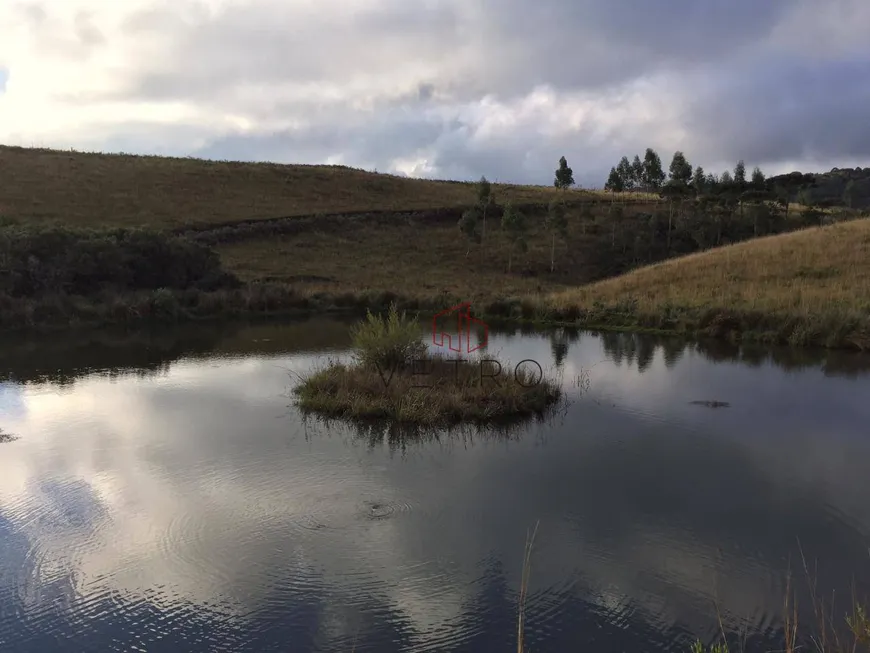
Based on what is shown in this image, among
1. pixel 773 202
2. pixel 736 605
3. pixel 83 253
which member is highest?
pixel 773 202

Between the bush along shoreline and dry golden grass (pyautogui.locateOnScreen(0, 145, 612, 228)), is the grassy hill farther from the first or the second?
the bush along shoreline

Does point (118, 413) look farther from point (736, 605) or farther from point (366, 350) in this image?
point (736, 605)

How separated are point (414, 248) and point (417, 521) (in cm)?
4218

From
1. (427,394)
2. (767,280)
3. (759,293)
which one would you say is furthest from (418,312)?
(767,280)

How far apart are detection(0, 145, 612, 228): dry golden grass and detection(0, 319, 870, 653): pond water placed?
1312 inches

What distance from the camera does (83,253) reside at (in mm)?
27875

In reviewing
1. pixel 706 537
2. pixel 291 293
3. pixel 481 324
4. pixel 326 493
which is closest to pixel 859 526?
pixel 706 537

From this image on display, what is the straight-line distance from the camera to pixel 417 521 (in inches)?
338

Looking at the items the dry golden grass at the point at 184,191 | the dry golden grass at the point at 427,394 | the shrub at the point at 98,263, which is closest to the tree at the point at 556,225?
the dry golden grass at the point at 184,191

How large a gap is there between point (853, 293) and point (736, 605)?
74.2ft

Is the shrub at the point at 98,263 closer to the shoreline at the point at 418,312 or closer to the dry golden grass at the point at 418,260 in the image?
the shoreline at the point at 418,312

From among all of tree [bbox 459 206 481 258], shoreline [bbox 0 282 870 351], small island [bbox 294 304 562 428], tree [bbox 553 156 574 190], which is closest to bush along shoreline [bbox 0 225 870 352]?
shoreline [bbox 0 282 870 351]

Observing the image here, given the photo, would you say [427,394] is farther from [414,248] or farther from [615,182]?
[615,182]

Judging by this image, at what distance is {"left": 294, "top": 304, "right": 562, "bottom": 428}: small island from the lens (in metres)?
13.0
